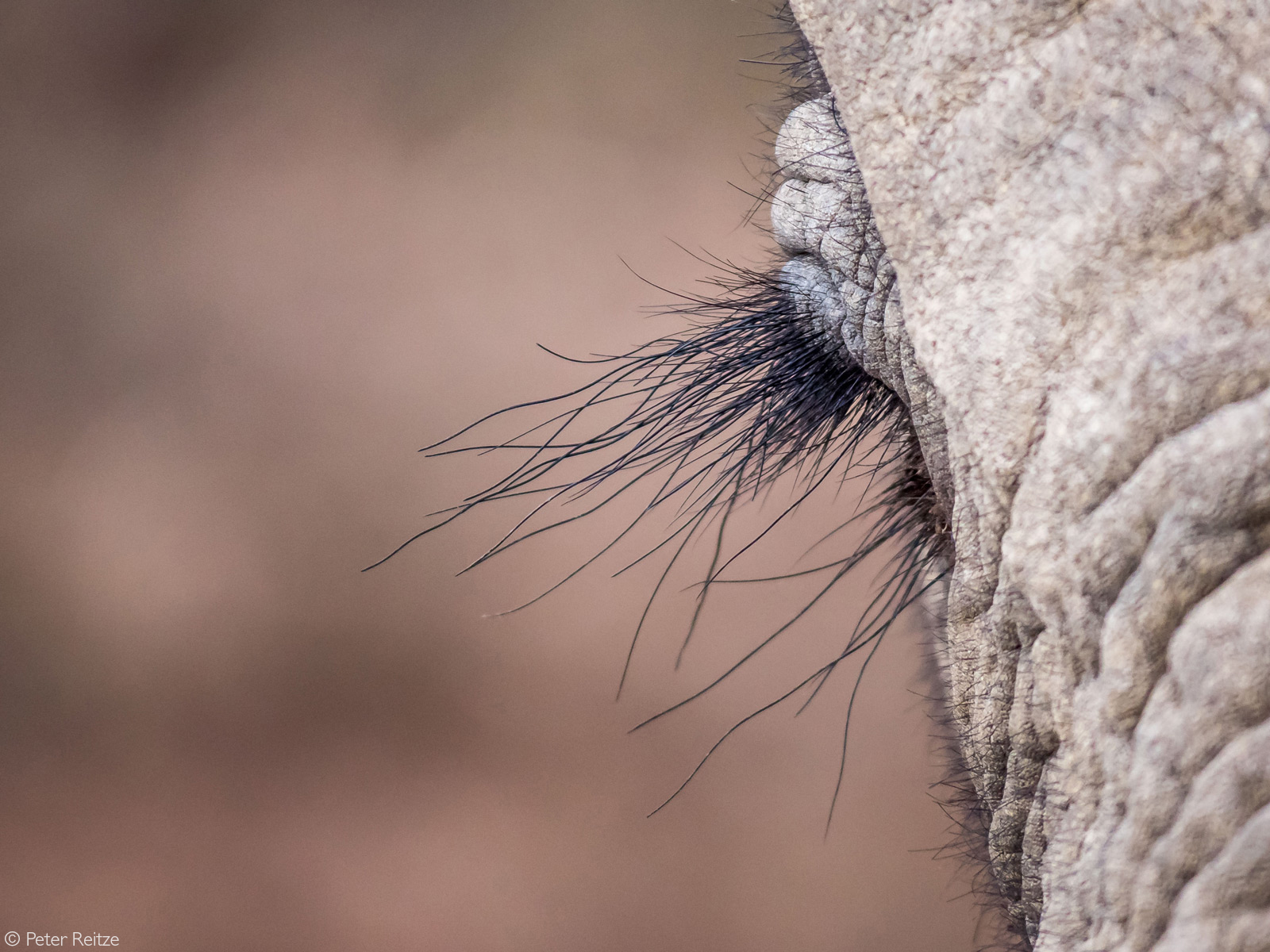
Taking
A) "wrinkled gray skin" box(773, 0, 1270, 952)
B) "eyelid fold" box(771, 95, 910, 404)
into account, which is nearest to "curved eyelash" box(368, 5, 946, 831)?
"eyelid fold" box(771, 95, 910, 404)

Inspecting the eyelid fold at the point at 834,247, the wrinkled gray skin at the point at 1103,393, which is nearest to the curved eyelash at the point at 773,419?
the eyelid fold at the point at 834,247

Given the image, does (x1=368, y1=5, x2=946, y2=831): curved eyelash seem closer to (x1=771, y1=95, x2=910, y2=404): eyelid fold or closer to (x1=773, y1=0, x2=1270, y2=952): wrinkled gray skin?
(x1=771, y1=95, x2=910, y2=404): eyelid fold

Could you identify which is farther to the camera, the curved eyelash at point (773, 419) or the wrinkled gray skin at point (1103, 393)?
the curved eyelash at point (773, 419)

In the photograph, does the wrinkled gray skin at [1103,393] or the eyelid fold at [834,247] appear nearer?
the wrinkled gray skin at [1103,393]

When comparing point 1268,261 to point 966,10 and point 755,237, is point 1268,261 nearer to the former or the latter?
point 966,10

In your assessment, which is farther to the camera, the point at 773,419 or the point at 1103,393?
the point at 773,419

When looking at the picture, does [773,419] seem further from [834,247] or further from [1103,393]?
[1103,393]

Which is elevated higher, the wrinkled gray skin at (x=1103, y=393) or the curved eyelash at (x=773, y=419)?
the curved eyelash at (x=773, y=419)

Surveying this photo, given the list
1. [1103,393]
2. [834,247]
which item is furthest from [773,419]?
[1103,393]

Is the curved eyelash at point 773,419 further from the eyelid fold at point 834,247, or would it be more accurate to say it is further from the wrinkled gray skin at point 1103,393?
the wrinkled gray skin at point 1103,393

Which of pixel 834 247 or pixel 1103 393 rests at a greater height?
pixel 834 247
